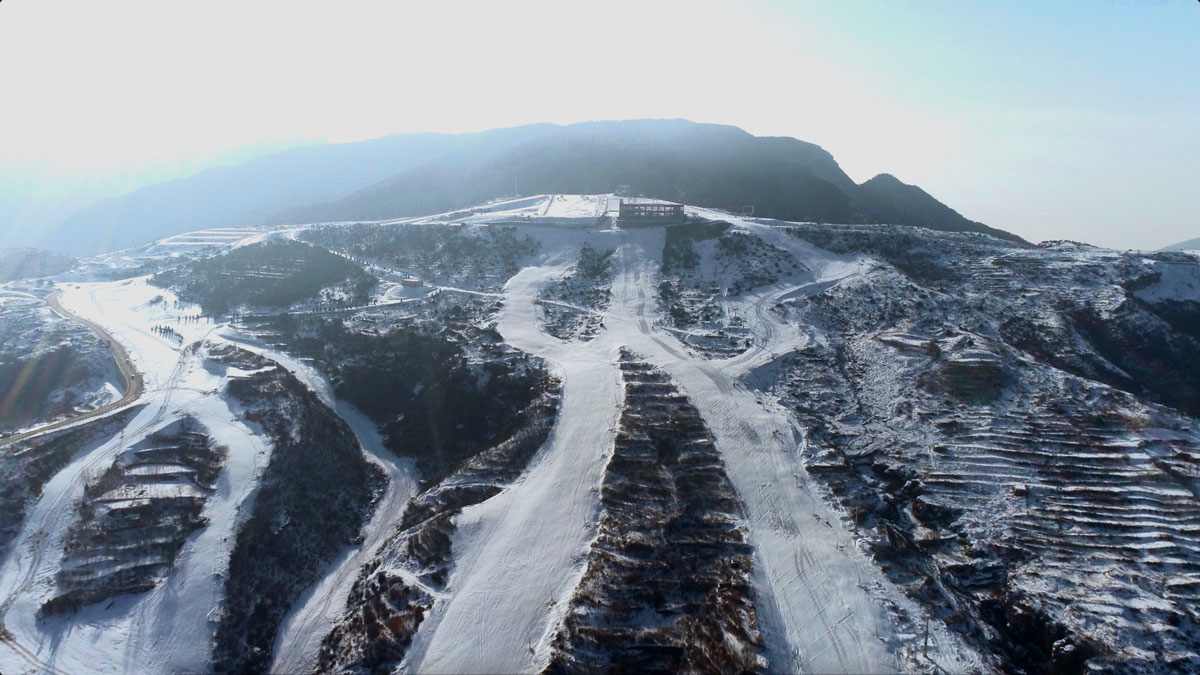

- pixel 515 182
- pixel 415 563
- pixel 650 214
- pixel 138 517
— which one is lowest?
pixel 138 517

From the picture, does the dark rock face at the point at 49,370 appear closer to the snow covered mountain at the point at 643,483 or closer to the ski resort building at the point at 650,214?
the snow covered mountain at the point at 643,483

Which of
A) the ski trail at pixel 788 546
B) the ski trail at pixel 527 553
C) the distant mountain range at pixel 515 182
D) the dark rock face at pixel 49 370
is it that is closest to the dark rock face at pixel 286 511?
the ski trail at pixel 527 553

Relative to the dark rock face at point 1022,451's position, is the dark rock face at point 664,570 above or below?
below

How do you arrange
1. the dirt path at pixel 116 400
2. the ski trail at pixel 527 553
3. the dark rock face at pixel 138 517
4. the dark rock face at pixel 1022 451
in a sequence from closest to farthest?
the ski trail at pixel 527 553, the dark rock face at pixel 1022 451, the dark rock face at pixel 138 517, the dirt path at pixel 116 400

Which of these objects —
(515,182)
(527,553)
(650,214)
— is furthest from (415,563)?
(515,182)

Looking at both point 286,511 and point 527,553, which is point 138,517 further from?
point 527,553
